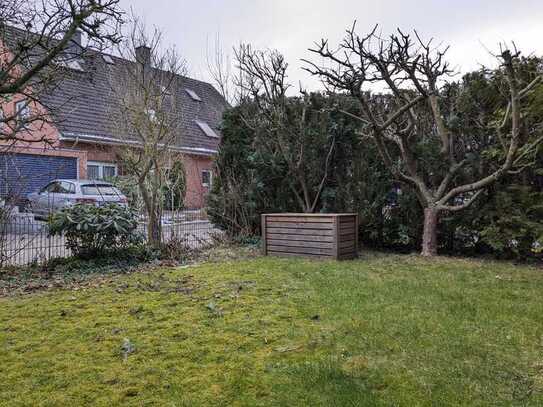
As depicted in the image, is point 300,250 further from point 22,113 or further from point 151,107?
point 22,113

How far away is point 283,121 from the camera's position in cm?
806

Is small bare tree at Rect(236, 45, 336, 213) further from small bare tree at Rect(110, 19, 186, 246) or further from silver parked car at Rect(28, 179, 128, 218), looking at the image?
silver parked car at Rect(28, 179, 128, 218)

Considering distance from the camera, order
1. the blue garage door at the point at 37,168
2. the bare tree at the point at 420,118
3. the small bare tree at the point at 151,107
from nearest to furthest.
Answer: the bare tree at the point at 420,118 → the small bare tree at the point at 151,107 → the blue garage door at the point at 37,168

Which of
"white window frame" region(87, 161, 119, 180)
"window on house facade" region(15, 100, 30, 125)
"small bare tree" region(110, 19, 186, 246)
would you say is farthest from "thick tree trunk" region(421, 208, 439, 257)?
"white window frame" region(87, 161, 119, 180)

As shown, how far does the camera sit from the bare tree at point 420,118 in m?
5.70

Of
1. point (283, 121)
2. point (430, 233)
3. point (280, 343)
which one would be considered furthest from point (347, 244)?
point (280, 343)

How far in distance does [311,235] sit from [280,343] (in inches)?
143

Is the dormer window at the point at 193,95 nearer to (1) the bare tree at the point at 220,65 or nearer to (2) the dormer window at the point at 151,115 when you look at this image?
(1) the bare tree at the point at 220,65

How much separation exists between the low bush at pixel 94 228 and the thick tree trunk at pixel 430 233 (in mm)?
4568

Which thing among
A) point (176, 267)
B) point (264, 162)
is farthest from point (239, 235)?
point (176, 267)

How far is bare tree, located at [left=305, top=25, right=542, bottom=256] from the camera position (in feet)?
18.7

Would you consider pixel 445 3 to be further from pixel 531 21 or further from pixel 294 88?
pixel 294 88

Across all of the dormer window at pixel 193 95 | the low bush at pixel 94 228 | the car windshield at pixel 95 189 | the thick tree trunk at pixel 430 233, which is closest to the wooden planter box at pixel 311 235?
the thick tree trunk at pixel 430 233

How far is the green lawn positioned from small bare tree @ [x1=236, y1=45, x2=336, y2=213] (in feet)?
10.9
